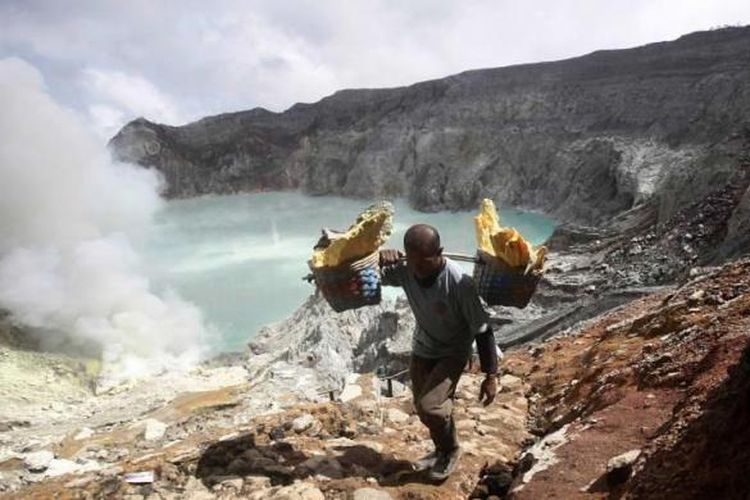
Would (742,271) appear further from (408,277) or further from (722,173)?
(722,173)

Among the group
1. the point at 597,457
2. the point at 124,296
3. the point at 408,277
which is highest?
the point at 408,277

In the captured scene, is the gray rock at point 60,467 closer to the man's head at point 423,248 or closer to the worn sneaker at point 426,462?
the worn sneaker at point 426,462

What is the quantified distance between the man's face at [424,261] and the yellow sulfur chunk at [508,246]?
42cm

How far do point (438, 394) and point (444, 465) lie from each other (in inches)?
18.8

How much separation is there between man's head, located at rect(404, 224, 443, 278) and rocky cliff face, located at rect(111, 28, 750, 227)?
12602 mm

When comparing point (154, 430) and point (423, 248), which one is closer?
point (423, 248)

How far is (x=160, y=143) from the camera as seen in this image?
41125 millimetres

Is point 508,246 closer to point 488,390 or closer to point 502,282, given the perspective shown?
point 502,282

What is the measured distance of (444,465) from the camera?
371 cm

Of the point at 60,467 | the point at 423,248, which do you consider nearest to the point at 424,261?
the point at 423,248

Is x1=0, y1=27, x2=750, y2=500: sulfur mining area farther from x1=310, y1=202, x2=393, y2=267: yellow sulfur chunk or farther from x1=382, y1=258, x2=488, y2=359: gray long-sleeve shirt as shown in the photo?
x1=310, y1=202, x2=393, y2=267: yellow sulfur chunk

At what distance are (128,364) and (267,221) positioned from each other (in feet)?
58.2

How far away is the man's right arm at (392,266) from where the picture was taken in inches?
146

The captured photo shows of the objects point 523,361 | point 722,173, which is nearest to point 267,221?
point 722,173
